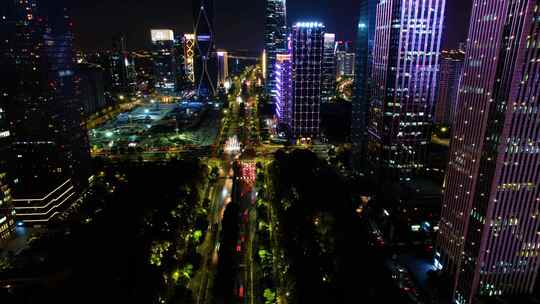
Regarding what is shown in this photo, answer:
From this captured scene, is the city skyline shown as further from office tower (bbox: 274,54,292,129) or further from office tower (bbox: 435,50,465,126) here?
office tower (bbox: 435,50,465,126)

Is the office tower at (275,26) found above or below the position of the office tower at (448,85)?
above

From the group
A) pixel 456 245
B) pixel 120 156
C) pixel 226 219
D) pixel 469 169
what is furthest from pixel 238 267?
pixel 120 156

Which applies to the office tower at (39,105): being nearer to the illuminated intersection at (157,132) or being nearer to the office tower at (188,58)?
the illuminated intersection at (157,132)

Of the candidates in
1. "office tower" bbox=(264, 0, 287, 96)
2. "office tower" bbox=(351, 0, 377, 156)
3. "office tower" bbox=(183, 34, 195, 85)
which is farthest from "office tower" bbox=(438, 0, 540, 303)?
"office tower" bbox=(183, 34, 195, 85)

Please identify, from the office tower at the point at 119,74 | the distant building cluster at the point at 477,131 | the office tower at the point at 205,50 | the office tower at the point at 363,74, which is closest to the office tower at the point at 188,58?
the office tower at the point at 205,50

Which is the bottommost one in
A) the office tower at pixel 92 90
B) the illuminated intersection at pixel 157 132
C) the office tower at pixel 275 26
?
the illuminated intersection at pixel 157 132

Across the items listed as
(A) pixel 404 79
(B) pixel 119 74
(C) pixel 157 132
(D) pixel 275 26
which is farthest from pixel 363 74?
(B) pixel 119 74

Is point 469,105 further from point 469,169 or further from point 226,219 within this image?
point 226,219
